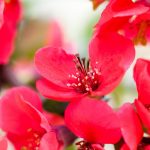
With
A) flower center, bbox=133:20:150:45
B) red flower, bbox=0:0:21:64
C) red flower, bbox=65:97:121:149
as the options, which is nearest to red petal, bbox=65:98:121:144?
red flower, bbox=65:97:121:149

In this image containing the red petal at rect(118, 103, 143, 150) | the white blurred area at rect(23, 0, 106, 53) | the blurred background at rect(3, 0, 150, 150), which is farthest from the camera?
the white blurred area at rect(23, 0, 106, 53)

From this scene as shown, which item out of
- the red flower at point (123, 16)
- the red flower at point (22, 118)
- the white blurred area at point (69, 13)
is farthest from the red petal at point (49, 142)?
the white blurred area at point (69, 13)

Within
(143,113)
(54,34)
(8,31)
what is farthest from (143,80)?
(54,34)

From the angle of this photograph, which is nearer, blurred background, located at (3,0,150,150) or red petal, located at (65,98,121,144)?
red petal, located at (65,98,121,144)

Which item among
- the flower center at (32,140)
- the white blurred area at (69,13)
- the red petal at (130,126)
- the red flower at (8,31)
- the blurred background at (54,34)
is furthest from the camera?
the white blurred area at (69,13)

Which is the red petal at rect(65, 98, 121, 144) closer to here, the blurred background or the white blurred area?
the blurred background

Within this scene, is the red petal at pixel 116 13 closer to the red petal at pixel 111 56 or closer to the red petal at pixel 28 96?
the red petal at pixel 111 56

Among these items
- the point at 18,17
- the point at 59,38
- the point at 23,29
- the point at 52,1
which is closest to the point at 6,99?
the point at 18,17
